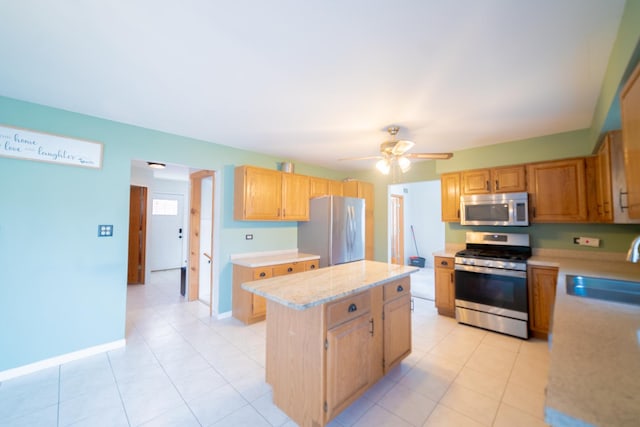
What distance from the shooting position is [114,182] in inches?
107

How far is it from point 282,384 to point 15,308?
2480 mm

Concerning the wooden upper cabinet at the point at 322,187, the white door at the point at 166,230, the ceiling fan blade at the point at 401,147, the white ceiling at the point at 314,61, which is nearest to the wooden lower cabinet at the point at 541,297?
the white ceiling at the point at 314,61

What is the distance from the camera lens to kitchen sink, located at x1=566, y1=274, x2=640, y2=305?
Answer: 1.76 meters

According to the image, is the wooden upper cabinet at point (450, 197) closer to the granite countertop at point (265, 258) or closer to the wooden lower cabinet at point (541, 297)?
the wooden lower cabinet at point (541, 297)

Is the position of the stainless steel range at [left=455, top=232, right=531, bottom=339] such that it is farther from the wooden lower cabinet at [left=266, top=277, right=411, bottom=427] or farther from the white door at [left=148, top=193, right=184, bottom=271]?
the white door at [left=148, top=193, right=184, bottom=271]

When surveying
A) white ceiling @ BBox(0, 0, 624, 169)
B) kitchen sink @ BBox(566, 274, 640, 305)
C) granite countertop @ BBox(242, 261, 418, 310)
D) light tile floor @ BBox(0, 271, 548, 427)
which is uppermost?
white ceiling @ BBox(0, 0, 624, 169)

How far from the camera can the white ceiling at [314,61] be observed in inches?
53.7

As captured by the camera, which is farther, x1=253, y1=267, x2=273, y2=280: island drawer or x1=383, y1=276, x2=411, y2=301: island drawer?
x1=253, y1=267, x2=273, y2=280: island drawer

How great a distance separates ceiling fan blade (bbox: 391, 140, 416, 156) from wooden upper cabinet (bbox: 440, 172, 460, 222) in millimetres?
1549

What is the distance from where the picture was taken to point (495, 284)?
3.08 metres

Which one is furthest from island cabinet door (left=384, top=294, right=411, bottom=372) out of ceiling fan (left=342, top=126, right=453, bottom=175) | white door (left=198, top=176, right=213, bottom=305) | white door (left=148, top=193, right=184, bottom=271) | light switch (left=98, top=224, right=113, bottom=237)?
white door (left=148, top=193, right=184, bottom=271)

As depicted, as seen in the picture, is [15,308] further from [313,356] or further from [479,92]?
[479,92]

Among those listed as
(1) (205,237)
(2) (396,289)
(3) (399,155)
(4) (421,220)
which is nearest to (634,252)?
(2) (396,289)

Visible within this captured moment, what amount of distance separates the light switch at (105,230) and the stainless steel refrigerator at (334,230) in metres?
2.56
